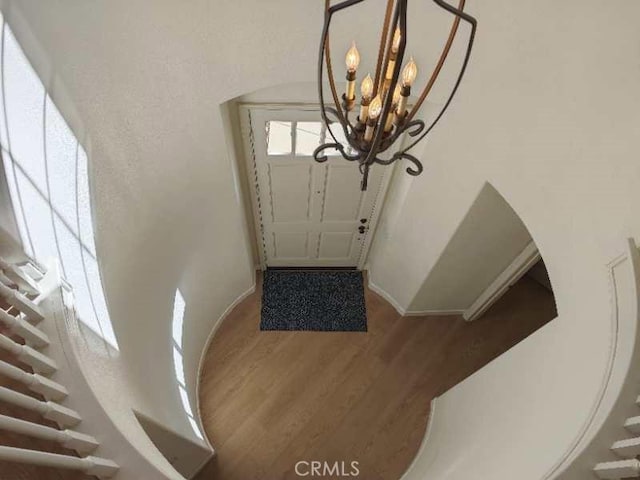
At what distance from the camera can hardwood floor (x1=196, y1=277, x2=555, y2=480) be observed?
3.74 metres

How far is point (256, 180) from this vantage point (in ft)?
11.9

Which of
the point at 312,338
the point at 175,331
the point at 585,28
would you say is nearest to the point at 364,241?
the point at 312,338

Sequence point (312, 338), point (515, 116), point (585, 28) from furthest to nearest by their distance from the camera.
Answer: point (312, 338) < point (515, 116) < point (585, 28)

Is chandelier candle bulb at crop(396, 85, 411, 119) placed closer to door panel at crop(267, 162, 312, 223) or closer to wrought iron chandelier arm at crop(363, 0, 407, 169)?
wrought iron chandelier arm at crop(363, 0, 407, 169)

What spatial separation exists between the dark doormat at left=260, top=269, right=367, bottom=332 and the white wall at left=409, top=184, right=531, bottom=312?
647 mm

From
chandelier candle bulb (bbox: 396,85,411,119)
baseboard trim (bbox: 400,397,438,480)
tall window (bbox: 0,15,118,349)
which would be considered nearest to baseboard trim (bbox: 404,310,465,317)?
baseboard trim (bbox: 400,397,438,480)

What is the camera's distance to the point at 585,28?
1781 mm

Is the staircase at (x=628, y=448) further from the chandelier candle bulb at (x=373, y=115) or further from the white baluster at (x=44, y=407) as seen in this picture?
the white baluster at (x=44, y=407)

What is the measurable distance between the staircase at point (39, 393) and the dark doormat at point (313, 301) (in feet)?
9.50

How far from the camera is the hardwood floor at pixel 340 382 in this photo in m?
3.74

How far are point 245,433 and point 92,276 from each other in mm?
2403

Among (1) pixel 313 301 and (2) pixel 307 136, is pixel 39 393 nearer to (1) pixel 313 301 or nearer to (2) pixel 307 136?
(2) pixel 307 136

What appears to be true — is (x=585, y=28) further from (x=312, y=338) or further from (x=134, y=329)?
(x=312, y=338)

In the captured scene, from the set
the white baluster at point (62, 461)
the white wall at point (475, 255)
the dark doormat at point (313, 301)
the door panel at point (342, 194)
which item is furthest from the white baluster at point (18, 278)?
the dark doormat at point (313, 301)
